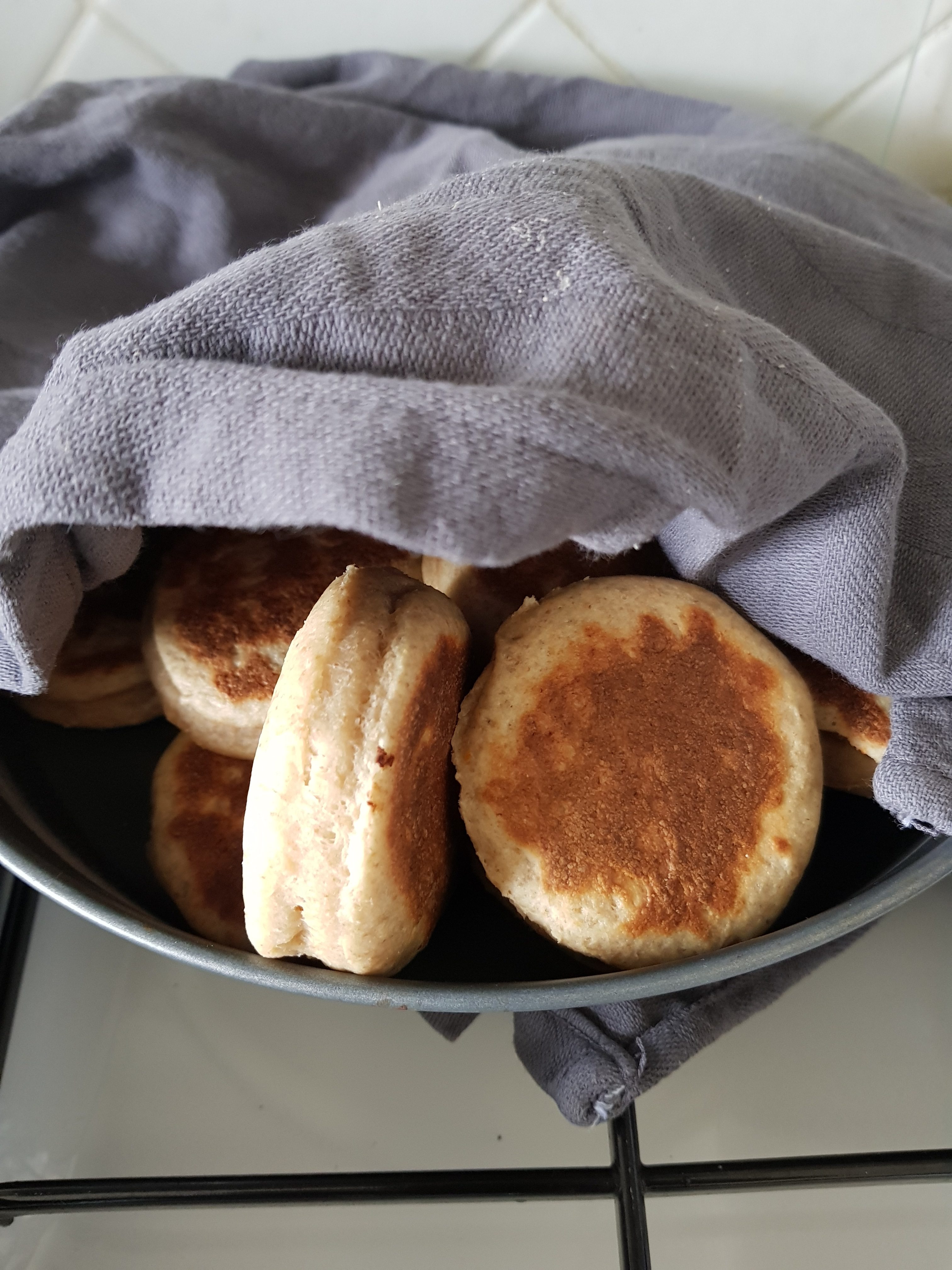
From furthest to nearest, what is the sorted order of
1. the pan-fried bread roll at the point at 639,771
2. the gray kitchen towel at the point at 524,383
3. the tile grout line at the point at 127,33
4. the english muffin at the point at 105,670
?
1. the tile grout line at the point at 127,33
2. the english muffin at the point at 105,670
3. the pan-fried bread roll at the point at 639,771
4. the gray kitchen towel at the point at 524,383

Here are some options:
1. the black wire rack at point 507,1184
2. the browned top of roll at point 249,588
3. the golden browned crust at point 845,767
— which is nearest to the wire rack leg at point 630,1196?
the black wire rack at point 507,1184

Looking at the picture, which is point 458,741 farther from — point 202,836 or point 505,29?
point 505,29

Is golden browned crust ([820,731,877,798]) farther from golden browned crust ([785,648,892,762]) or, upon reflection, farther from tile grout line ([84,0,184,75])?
tile grout line ([84,0,184,75])

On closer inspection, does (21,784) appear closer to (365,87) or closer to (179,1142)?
(179,1142)

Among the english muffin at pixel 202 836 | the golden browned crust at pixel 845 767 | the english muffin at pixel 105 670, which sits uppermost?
the golden browned crust at pixel 845 767

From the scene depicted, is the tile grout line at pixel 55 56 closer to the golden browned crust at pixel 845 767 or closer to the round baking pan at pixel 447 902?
the round baking pan at pixel 447 902

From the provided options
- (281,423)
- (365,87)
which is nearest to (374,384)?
(281,423)
